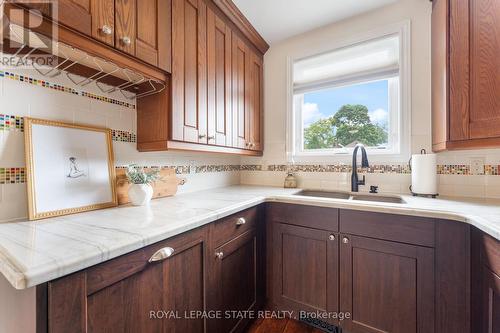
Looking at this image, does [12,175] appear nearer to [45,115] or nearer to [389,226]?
[45,115]

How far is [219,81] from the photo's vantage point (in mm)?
1618

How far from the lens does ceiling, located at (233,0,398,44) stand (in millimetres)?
1690

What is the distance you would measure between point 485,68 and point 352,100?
2.81 ft

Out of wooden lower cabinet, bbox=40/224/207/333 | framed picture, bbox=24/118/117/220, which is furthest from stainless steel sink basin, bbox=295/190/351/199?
framed picture, bbox=24/118/117/220

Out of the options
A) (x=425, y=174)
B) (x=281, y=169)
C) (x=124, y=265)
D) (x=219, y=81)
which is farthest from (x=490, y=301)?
(x=219, y=81)

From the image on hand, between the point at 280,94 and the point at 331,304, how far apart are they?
1.79 meters

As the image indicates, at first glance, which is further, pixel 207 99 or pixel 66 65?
pixel 207 99

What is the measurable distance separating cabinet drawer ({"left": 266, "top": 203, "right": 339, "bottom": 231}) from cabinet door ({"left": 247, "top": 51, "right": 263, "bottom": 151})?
2.33 ft

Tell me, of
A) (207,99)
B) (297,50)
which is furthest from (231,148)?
(297,50)

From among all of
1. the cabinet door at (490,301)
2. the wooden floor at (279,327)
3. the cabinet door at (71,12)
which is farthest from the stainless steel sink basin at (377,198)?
the cabinet door at (71,12)

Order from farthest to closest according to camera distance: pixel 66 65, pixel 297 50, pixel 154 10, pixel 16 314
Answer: pixel 297 50
pixel 154 10
pixel 66 65
pixel 16 314

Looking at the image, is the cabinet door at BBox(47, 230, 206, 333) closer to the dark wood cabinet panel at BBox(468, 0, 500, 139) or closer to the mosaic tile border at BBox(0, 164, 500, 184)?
the mosaic tile border at BBox(0, 164, 500, 184)

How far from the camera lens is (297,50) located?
2.12m

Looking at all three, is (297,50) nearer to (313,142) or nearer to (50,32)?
(313,142)
